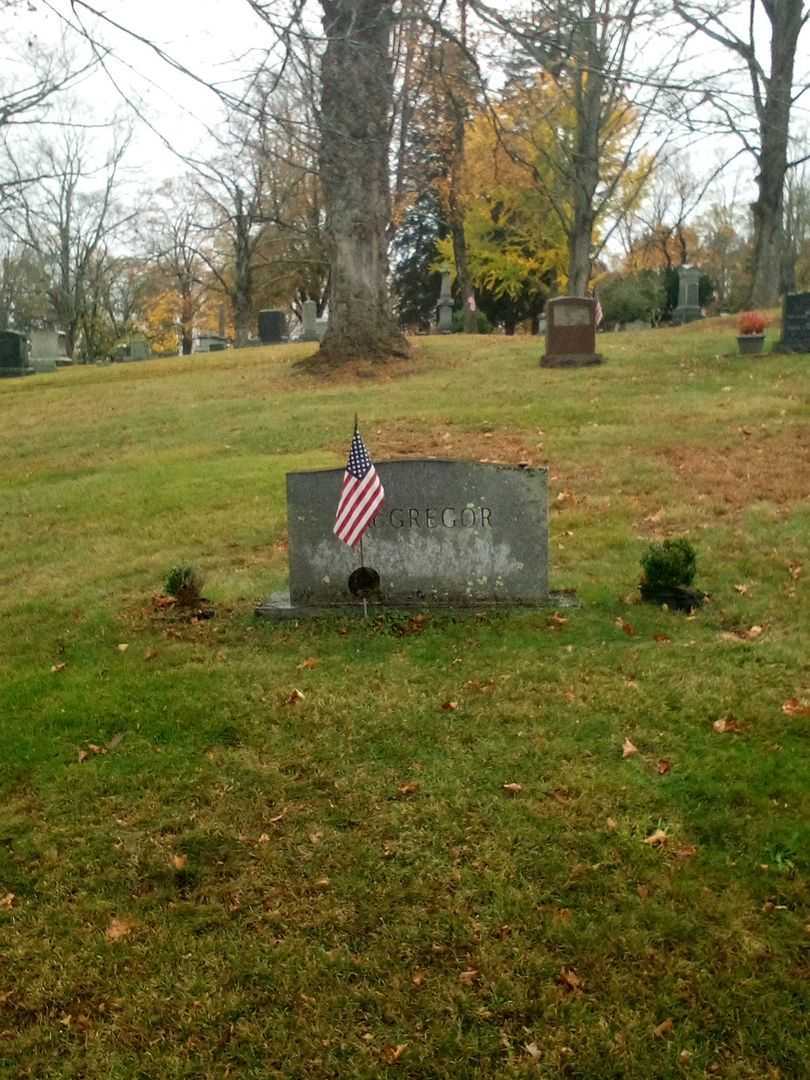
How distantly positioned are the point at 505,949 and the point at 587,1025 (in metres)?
0.42

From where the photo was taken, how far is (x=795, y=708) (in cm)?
502

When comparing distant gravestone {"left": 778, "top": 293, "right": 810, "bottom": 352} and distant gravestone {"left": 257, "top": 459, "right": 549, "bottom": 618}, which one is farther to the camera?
distant gravestone {"left": 778, "top": 293, "right": 810, "bottom": 352}

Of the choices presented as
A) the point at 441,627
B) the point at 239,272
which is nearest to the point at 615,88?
the point at 441,627

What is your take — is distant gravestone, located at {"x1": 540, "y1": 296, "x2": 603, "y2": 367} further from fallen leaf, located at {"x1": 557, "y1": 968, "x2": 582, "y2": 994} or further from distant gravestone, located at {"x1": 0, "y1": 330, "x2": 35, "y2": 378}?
distant gravestone, located at {"x1": 0, "y1": 330, "x2": 35, "y2": 378}

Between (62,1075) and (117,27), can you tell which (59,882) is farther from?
(117,27)

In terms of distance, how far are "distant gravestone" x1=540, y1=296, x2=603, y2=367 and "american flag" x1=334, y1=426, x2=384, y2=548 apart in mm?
13525

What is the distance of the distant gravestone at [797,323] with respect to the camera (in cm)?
1827

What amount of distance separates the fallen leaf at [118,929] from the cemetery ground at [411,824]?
0.01 metres

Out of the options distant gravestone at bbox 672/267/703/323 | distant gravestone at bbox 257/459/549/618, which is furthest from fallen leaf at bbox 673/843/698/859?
distant gravestone at bbox 672/267/703/323

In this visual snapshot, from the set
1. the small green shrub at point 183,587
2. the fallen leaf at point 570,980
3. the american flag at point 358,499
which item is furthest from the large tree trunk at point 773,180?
the fallen leaf at point 570,980

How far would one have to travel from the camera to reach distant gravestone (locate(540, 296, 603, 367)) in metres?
19.1

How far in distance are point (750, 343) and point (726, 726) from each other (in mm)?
15480

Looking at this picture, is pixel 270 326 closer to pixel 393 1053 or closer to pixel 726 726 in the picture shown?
pixel 726 726

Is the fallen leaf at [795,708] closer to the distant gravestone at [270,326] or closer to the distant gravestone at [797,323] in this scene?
the distant gravestone at [797,323]
